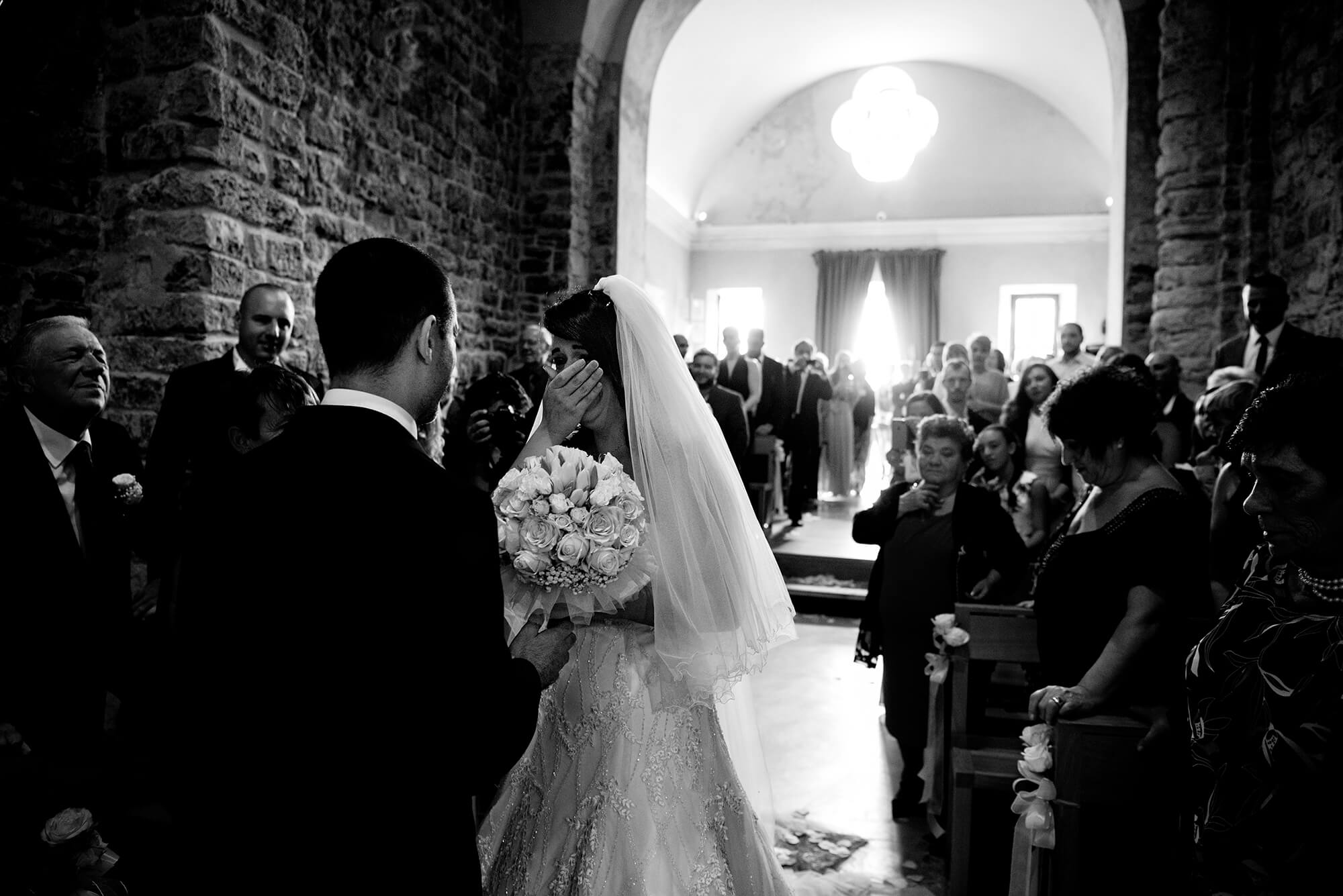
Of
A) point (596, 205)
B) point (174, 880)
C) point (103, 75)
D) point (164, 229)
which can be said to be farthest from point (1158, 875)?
point (596, 205)

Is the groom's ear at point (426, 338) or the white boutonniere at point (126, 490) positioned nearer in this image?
Answer: the groom's ear at point (426, 338)

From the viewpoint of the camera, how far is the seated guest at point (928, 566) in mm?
3551

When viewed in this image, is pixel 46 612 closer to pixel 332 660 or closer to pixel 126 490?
pixel 126 490

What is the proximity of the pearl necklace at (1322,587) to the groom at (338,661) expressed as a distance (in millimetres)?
1300

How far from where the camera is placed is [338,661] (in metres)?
1.26

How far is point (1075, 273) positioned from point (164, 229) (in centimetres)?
1568

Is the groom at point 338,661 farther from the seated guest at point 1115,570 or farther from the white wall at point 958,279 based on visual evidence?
the white wall at point 958,279

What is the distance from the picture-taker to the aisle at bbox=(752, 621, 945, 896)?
10.6 ft

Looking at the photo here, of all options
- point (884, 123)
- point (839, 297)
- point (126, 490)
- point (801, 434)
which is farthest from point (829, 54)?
point (126, 490)

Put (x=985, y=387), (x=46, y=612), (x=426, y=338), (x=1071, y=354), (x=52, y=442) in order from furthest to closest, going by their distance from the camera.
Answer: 1. (x=1071, y=354)
2. (x=985, y=387)
3. (x=52, y=442)
4. (x=46, y=612)
5. (x=426, y=338)

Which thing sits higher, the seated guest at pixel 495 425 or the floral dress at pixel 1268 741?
the seated guest at pixel 495 425

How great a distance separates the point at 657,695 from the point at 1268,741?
1.09m

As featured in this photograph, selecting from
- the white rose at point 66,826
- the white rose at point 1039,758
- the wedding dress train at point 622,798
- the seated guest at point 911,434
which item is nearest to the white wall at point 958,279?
the seated guest at point 911,434

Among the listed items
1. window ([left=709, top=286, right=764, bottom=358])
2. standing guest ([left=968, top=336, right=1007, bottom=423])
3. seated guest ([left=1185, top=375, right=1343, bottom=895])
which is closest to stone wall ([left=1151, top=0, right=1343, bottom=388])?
standing guest ([left=968, top=336, right=1007, bottom=423])
